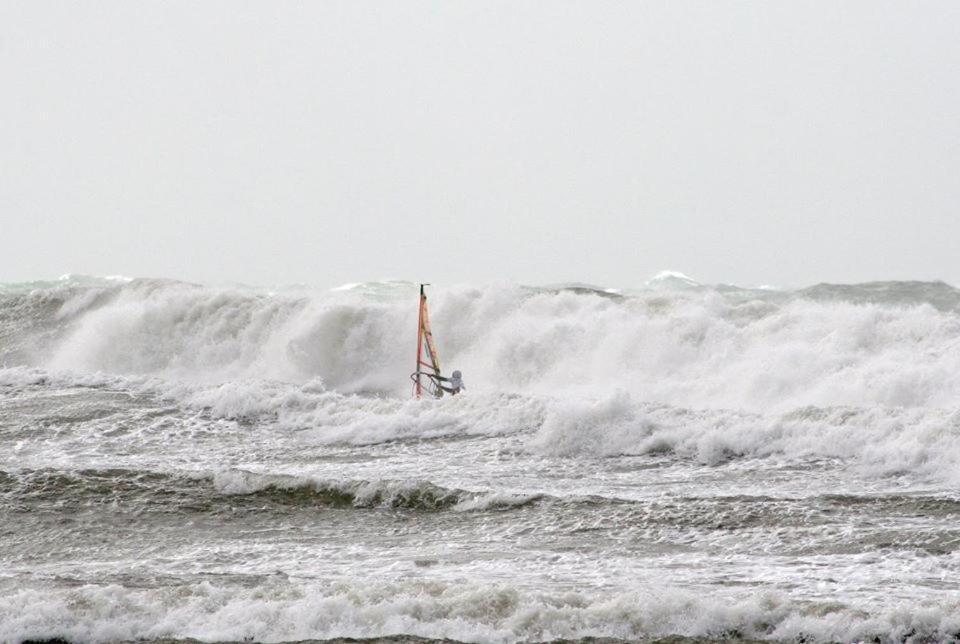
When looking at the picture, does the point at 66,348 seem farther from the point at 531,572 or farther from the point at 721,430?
the point at 531,572

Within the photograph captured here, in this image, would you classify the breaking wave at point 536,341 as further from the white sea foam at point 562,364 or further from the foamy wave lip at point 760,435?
the foamy wave lip at point 760,435

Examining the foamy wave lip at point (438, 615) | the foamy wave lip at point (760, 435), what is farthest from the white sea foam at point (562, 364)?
the foamy wave lip at point (438, 615)

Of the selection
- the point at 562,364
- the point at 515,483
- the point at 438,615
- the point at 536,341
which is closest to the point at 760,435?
the point at 515,483

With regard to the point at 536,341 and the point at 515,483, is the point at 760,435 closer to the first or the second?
the point at 515,483

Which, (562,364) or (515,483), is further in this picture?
(562,364)

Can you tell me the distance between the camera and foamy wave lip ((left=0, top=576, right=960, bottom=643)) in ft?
23.4

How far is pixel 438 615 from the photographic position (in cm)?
759

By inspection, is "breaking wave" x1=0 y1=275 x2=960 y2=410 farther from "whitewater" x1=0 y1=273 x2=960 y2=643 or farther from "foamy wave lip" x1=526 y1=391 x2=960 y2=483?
"foamy wave lip" x1=526 y1=391 x2=960 y2=483

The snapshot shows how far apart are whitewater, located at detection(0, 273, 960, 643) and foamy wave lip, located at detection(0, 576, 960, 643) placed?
0.02 meters

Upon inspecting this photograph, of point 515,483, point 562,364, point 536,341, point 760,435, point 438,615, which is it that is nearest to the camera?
point 438,615

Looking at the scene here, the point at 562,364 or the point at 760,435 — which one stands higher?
the point at 562,364

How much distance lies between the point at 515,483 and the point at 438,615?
4.24m

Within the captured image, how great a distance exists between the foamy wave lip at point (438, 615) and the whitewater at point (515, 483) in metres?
0.02

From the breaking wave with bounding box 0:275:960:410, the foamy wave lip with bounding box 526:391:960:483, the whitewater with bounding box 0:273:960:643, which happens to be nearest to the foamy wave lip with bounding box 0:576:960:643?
the whitewater with bounding box 0:273:960:643
